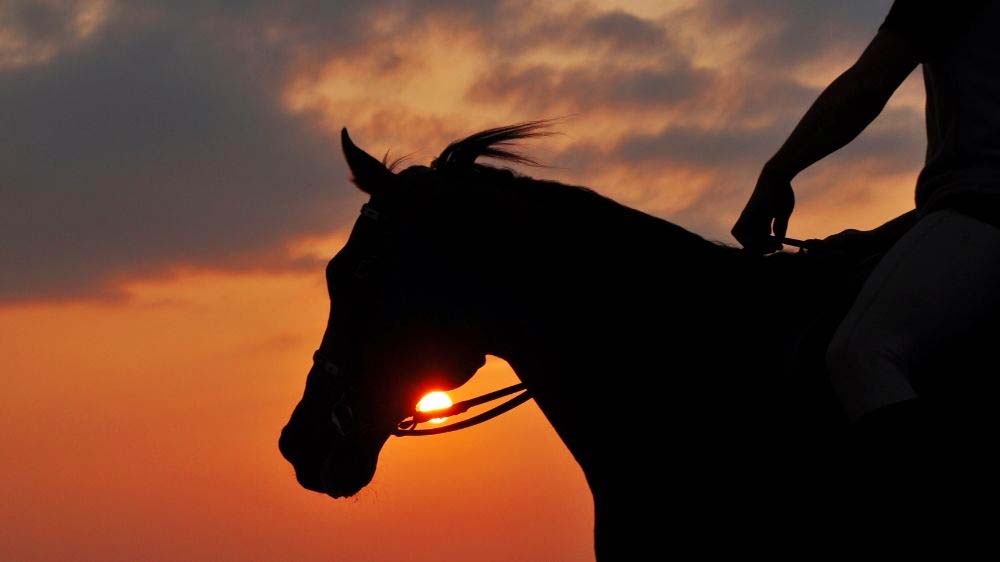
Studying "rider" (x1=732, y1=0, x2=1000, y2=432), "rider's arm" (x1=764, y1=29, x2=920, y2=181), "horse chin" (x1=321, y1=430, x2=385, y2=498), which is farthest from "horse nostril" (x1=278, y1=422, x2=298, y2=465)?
"rider's arm" (x1=764, y1=29, x2=920, y2=181)

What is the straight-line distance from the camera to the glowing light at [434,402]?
5574mm

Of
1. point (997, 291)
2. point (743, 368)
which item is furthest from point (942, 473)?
point (743, 368)

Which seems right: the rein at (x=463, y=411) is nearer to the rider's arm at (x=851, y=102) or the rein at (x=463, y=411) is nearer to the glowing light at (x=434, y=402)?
the glowing light at (x=434, y=402)

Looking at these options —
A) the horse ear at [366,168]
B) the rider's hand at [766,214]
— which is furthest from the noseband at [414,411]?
the rider's hand at [766,214]

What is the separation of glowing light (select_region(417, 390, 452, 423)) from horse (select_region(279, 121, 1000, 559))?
0.13m

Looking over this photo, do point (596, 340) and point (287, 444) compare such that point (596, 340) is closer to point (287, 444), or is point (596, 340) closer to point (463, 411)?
point (463, 411)

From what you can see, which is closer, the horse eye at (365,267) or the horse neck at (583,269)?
the horse neck at (583,269)

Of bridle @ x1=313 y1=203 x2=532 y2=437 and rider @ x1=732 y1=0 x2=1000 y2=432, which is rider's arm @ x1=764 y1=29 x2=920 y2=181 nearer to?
rider @ x1=732 y1=0 x2=1000 y2=432

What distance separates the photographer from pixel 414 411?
18.2 feet

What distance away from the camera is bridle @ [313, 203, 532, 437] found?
5.41 metres

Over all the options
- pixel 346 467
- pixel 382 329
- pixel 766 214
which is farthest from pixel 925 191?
pixel 346 467

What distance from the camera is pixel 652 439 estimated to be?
4.75m

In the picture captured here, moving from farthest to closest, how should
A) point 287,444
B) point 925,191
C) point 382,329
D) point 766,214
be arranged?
point 287,444 → point 382,329 → point 766,214 → point 925,191

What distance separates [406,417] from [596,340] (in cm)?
119
